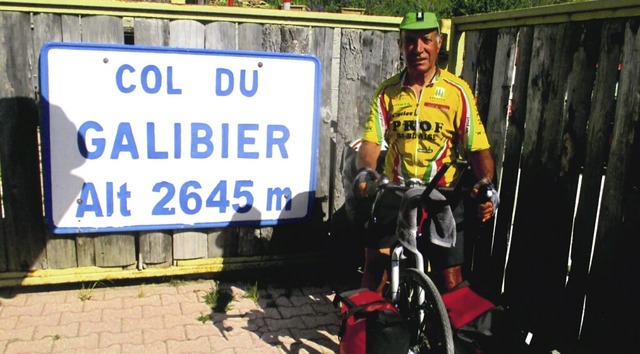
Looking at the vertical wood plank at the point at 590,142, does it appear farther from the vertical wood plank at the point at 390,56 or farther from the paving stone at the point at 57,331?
the paving stone at the point at 57,331

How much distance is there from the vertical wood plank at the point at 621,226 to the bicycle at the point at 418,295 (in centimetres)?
86

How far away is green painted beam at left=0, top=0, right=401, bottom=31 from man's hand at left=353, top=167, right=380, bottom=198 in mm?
1872

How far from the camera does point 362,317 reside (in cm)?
302

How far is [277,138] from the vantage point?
4.59 metres

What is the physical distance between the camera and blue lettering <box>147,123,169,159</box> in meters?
4.28

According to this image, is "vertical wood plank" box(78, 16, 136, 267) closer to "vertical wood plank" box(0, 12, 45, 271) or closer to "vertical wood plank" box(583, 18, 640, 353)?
"vertical wood plank" box(0, 12, 45, 271)

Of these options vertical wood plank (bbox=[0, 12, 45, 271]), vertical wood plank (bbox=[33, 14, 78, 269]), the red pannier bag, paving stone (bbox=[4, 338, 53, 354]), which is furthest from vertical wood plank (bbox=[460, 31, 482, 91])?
paving stone (bbox=[4, 338, 53, 354])

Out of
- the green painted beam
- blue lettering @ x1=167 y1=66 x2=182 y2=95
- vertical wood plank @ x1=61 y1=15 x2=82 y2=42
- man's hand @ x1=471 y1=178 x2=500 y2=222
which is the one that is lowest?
man's hand @ x1=471 y1=178 x2=500 y2=222

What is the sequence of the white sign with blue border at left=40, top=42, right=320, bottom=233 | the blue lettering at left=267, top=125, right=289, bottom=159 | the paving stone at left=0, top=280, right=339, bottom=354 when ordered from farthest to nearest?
the blue lettering at left=267, top=125, right=289, bottom=159, the white sign with blue border at left=40, top=42, right=320, bottom=233, the paving stone at left=0, top=280, right=339, bottom=354

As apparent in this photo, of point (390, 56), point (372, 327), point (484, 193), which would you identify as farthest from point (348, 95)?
point (372, 327)

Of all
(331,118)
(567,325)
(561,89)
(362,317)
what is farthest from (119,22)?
(567,325)

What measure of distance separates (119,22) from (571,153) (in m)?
3.18

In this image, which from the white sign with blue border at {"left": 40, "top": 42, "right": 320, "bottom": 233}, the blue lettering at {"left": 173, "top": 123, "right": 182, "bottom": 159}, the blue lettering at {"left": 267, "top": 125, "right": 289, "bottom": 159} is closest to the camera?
the white sign with blue border at {"left": 40, "top": 42, "right": 320, "bottom": 233}

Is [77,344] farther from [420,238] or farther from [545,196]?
[545,196]
